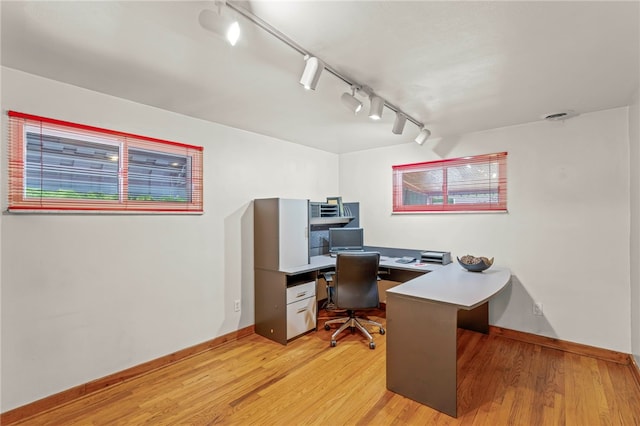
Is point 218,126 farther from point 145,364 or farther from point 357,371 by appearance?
point 357,371

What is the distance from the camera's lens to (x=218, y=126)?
3.22 meters

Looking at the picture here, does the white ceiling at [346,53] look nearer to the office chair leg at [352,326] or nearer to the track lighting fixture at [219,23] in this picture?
the track lighting fixture at [219,23]

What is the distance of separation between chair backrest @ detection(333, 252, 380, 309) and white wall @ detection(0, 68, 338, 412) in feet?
3.50

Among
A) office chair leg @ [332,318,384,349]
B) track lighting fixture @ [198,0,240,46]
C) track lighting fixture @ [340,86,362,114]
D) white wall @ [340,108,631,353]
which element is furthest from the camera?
office chair leg @ [332,318,384,349]

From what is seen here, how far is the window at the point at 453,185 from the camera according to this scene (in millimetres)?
3400

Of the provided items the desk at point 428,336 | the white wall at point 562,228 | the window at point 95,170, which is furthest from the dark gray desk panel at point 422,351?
the window at point 95,170

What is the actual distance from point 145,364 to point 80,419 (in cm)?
60

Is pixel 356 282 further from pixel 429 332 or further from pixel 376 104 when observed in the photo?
pixel 376 104

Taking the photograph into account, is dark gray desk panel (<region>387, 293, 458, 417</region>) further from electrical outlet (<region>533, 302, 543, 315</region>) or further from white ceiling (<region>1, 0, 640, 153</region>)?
electrical outlet (<region>533, 302, 543, 315</region>)

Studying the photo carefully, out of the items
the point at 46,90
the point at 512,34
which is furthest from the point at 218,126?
the point at 512,34

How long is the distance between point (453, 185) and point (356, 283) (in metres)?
1.75

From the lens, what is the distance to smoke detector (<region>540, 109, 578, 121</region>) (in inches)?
112

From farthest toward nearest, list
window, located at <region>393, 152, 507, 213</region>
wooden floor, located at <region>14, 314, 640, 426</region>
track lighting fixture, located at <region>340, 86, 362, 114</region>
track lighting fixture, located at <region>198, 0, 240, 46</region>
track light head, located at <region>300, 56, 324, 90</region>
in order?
window, located at <region>393, 152, 507, 213</region>
track lighting fixture, located at <region>340, 86, 362, 114</region>
wooden floor, located at <region>14, 314, 640, 426</region>
track light head, located at <region>300, 56, 324, 90</region>
track lighting fixture, located at <region>198, 0, 240, 46</region>

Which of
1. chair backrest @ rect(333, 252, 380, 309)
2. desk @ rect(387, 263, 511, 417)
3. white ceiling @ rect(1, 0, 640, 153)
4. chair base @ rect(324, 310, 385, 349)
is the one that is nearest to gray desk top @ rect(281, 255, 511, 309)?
desk @ rect(387, 263, 511, 417)
